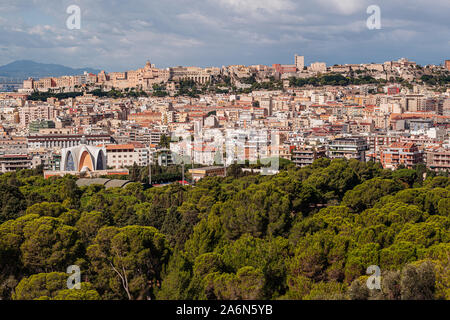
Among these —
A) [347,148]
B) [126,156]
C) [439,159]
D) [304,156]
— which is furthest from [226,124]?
[439,159]

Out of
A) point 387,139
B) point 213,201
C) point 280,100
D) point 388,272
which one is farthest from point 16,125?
point 388,272

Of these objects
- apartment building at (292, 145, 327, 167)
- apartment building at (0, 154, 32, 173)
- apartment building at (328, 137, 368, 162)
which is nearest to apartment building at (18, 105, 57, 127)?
apartment building at (0, 154, 32, 173)

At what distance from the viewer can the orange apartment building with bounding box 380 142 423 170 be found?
950 inches

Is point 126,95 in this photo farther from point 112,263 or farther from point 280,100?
point 112,263

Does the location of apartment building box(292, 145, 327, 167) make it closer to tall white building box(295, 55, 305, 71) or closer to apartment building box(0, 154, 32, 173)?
apartment building box(0, 154, 32, 173)

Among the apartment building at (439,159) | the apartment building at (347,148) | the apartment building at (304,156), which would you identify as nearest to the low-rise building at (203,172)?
the apartment building at (304,156)

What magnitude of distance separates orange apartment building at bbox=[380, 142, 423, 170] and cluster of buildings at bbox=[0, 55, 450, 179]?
43 millimetres

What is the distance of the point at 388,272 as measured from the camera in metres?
7.01

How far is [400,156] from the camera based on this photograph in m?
24.3

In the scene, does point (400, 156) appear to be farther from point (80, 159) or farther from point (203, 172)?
point (80, 159)

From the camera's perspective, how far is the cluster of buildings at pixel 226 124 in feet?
85.4

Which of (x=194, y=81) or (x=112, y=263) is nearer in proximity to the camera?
(x=112, y=263)

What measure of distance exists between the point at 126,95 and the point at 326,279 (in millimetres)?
51344

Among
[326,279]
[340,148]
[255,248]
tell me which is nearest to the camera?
[326,279]
